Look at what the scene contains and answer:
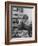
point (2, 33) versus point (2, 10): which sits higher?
point (2, 10)

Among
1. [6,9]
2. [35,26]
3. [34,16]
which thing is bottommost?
[35,26]

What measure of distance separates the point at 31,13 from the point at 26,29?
10.6 inches

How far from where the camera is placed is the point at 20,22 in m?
1.26

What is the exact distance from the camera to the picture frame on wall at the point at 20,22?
123cm

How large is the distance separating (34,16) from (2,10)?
0.52m

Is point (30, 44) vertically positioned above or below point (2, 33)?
below

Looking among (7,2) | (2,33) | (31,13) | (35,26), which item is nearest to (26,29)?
(35,26)

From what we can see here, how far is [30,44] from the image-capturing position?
4.26ft

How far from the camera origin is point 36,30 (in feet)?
4.27

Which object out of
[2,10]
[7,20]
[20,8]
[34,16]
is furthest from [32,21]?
[2,10]

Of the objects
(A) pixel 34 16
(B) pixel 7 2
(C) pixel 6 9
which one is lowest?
(A) pixel 34 16

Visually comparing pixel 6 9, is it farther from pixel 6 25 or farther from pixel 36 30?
pixel 36 30

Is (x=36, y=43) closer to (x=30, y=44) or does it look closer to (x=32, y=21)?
(x=30, y=44)

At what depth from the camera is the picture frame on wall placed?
1226mm
